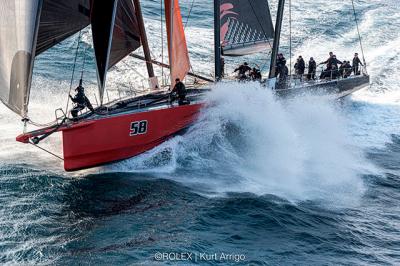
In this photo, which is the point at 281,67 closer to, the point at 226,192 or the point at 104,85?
the point at 226,192

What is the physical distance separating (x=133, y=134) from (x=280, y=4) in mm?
7693

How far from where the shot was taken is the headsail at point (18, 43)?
48.5 feet

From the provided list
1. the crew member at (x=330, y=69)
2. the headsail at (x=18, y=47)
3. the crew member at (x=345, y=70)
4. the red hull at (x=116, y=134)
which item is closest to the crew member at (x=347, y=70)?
the crew member at (x=345, y=70)

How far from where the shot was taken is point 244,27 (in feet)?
78.8

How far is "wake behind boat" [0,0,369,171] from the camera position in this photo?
49.0ft

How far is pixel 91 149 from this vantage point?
57.4 ft

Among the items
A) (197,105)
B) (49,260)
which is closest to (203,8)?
(197,105)

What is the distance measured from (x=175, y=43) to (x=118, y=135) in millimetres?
3567

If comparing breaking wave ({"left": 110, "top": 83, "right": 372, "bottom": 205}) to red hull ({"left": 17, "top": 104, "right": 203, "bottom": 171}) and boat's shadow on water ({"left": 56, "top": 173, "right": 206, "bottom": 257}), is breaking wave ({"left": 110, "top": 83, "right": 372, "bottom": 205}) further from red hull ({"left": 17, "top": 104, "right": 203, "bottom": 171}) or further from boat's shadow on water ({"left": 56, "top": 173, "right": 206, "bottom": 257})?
boat's shadow on water ({"left": 56, "top": 173, "right": 206, "bottom": 257})

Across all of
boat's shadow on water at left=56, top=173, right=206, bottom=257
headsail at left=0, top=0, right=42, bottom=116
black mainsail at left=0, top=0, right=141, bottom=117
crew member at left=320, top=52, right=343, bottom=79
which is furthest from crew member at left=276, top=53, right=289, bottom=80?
headsail at left=0, top=0, right=42, bottom=116

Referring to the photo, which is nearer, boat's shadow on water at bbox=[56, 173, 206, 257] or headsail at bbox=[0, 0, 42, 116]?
boat's shadow on water at bbox=[56, 173, 206, 257]

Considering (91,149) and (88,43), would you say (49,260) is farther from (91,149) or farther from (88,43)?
(88,43)

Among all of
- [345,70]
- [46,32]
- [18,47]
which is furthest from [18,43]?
[345,70]

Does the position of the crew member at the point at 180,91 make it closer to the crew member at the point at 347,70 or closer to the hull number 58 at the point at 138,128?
the hull number 58 at the point at 138,128
